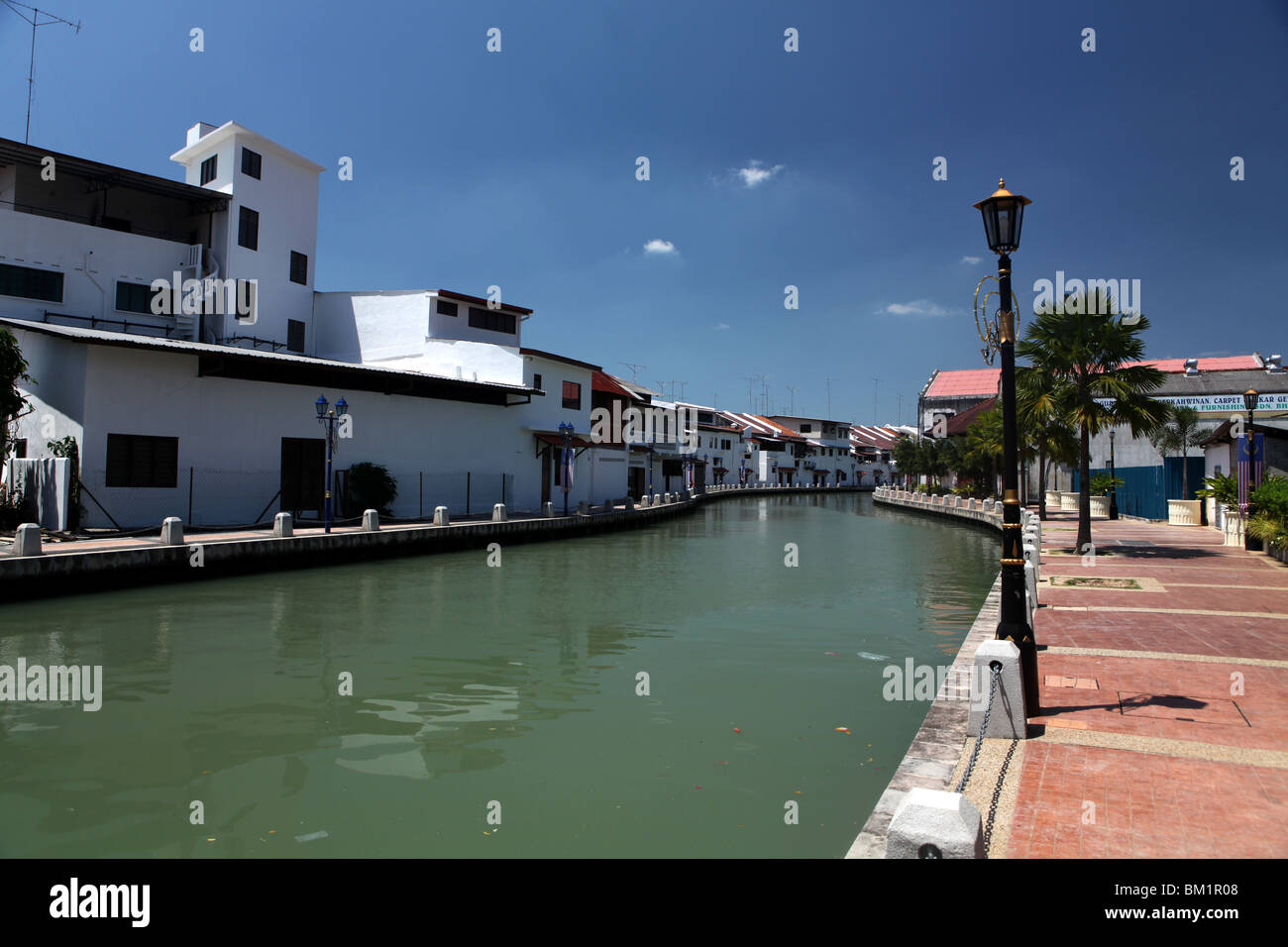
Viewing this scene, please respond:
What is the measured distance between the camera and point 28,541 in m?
13.9

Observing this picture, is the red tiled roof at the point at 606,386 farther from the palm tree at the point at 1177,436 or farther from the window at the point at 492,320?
the palm tree at the point at 1177,436

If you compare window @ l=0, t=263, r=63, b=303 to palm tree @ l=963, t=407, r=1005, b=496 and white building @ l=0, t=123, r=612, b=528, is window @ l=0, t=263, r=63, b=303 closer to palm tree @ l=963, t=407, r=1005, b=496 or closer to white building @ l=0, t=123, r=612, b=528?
white building @ l=0, t=123, r=612, b=528

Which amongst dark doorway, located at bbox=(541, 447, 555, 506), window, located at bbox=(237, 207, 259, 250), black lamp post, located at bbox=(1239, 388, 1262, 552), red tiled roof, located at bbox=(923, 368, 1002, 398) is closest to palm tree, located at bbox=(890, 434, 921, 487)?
red tiled roof, located at bbox=(923, 368, 1002, 398)

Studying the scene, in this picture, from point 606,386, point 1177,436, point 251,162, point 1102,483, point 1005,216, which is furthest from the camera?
point 606,386

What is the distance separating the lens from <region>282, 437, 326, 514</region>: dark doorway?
2444 cm

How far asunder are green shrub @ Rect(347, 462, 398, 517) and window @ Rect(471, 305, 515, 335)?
13.2m

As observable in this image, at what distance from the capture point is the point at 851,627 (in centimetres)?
1238

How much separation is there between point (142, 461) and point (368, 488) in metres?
6.51

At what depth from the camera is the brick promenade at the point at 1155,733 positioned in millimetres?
4145

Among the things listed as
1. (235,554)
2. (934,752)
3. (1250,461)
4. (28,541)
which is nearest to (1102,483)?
(1250,461)

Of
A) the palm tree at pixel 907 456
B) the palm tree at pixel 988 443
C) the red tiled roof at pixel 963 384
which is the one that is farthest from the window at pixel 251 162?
the red tiled roof at pixel 963 384
